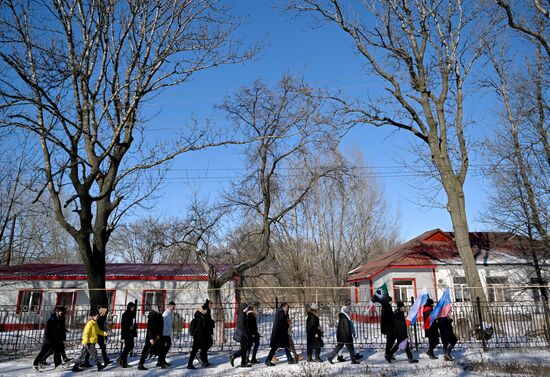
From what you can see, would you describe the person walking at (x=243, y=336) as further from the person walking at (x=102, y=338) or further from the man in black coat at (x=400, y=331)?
the man in black coat at (x=400, y=331)

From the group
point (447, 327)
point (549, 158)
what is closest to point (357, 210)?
point (549, 158)

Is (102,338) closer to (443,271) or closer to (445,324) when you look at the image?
(445,324)

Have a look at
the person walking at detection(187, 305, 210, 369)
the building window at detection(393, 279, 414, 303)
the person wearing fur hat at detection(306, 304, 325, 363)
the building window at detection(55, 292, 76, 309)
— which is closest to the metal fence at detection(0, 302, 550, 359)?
the person wearing fur hat at detection(306, 304, 325, 363)

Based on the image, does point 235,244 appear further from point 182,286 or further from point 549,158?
point 549,158

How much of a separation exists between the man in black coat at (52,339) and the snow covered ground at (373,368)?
0.36 metres

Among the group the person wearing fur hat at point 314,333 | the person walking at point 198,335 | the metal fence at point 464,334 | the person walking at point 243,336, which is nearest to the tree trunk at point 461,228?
the metal fence at point 464,334

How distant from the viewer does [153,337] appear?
10.7m

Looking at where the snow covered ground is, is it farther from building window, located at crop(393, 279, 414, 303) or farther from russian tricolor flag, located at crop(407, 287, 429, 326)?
building window, located at crop(393, 279, 414, 303)

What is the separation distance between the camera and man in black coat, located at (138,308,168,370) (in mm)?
10727

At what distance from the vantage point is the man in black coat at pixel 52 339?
35.0ft

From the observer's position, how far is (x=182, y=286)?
25.7 m

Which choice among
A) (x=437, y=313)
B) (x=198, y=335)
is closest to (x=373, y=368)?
(x=437, y=313)

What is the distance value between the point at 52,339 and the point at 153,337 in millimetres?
2633

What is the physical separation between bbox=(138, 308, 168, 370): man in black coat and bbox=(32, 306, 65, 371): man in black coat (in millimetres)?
2217
